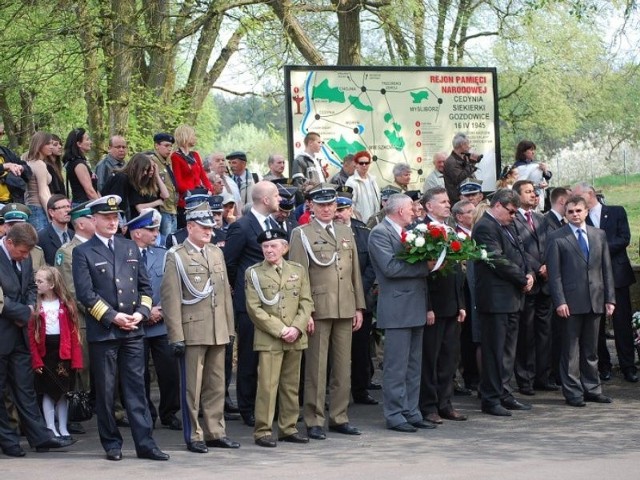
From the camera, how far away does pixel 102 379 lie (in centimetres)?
1034

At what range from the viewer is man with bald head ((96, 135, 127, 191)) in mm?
15320

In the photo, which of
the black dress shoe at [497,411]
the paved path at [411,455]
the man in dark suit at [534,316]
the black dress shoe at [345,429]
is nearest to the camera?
the paved path at [411,455]

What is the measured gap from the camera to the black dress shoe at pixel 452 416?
12195mm

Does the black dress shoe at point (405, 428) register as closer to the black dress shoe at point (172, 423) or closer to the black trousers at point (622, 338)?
the black dress shoe at point (172, 423)

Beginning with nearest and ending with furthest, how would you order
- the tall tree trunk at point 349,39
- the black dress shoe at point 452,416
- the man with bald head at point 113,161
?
the black dress shoe at point 452,416, the man with bald head at point 113,161, the tall tree trunk at point 349,39

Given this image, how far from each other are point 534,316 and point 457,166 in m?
3.37

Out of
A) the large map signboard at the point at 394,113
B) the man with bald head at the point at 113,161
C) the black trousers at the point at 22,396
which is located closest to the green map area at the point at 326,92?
the large map signboard at the point at 394,113

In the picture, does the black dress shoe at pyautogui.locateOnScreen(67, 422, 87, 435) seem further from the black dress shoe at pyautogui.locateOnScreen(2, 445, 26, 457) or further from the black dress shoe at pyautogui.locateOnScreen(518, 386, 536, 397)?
the black dress shoe at pyautogui.locateOnScreen(518, 386, 536, 397)

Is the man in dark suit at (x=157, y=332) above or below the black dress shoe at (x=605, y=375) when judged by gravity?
above

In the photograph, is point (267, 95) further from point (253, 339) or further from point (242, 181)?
point (253, 339)

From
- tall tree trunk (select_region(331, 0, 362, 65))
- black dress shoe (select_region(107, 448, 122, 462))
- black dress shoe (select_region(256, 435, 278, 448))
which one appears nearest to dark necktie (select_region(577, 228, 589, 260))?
black dress shoe (select_region(256, 435, 278, 448))

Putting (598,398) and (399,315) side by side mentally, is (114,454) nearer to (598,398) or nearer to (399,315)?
(399,315)

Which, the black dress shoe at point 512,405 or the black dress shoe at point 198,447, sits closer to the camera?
the black dress shoe at point 198,447

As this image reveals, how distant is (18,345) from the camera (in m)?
10.7
